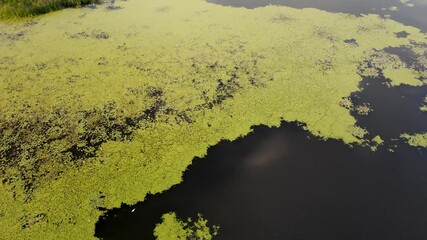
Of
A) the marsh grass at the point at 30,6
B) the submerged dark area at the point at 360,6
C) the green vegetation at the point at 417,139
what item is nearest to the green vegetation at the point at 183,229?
the green vegetation at the point at 417,139

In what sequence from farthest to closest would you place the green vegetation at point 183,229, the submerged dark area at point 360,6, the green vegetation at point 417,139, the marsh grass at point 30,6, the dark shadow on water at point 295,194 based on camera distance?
the submerged dark area at point 360,6 → the marsh grass at point 30,6 → the green vegetation at point 417,139 → the dark shadow on water at point 295,194 → the green vegetation at point 183,229

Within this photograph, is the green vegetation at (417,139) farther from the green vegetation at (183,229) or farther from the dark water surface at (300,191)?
the green vegetation at (183,229)

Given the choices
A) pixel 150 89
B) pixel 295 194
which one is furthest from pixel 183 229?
pixel 150 89

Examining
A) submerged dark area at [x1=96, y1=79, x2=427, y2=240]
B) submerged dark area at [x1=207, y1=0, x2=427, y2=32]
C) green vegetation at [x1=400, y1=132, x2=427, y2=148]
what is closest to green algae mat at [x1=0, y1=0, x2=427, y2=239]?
green vegetation at [x1=400, y1=132, x2=427, y2=148]

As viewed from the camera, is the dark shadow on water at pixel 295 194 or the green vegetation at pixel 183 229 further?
the dark shadow on water at pixel 295 194

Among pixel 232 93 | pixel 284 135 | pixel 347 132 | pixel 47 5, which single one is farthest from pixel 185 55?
pixel 47 5

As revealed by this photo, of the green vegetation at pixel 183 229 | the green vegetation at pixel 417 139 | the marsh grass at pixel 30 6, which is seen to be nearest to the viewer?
the green vegetation at pixel 183 229

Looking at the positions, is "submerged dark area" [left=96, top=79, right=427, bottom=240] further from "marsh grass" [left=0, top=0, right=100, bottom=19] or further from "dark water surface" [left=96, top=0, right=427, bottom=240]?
"marsh grass" [left=0, top=0, right=100, bottom=19]
